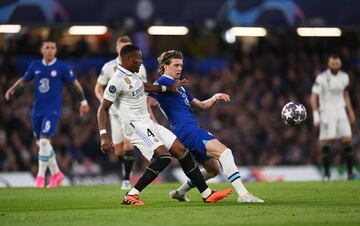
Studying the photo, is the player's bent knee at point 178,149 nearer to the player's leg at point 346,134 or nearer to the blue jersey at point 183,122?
the blue jersey at point 183,122

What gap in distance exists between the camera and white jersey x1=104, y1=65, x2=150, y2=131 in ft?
40.8

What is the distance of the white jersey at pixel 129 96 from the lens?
12.4m

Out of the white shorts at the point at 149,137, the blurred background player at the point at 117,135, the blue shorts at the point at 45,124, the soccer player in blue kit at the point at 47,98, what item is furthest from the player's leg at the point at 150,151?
the blue shorts at the point at 45,124

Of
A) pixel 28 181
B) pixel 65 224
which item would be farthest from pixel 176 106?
pixel 28 181

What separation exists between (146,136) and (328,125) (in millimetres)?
8712

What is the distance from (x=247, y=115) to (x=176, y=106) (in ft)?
54.5

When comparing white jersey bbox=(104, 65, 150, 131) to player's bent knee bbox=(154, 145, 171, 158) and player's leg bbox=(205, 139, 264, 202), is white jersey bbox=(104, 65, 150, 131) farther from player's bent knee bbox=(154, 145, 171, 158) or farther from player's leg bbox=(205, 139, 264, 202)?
player's leg bbox=(205, 139, 264, 202)

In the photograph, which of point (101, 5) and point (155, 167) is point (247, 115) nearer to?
point (101, 5)

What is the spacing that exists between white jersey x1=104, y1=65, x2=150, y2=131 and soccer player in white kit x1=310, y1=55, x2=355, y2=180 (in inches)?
322

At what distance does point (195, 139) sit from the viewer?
12.7 meters

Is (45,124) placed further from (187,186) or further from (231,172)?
(231,172)

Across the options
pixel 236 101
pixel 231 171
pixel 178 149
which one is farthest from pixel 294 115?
pixel 236 101

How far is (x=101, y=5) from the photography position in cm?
2550

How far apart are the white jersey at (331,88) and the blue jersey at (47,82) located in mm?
5742
